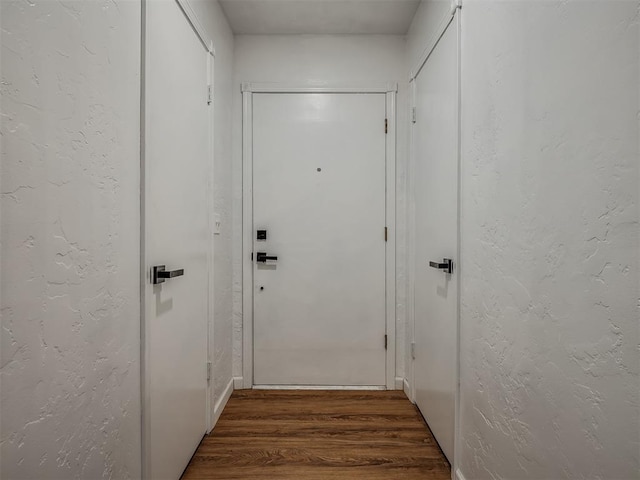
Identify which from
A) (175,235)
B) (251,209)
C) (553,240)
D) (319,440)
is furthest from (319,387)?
(553,240)

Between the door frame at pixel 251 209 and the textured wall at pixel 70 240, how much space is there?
1434 mm

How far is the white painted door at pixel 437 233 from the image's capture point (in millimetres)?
1854

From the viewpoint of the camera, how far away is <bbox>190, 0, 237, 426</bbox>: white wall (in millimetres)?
2326

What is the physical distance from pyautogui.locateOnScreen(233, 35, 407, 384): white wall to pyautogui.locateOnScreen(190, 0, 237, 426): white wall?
0.10 m

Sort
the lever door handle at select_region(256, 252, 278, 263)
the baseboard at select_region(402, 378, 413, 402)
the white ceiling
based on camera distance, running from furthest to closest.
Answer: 1. the lever door handle at select_region(256, 252, 278, 263)
2. the baseboard at select_region(402, 378, 413, 402)
3. the white ceiling

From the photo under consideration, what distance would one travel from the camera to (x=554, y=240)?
3.38 ft

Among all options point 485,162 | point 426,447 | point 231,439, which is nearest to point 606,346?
point 485,162

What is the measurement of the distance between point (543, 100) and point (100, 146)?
126cm

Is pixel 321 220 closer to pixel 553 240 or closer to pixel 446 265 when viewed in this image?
pixel 446 265

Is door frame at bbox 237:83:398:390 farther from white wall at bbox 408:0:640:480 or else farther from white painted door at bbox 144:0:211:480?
white wall at bbox 408:0:640:480

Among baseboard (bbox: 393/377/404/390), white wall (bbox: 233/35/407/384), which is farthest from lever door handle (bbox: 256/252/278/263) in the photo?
baseboard (bbox: 393/377/404/390)

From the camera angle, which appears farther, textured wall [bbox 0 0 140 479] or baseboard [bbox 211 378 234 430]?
baseboard [bbox 211 378 234 430]

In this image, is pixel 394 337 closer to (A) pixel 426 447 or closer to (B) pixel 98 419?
(A) pixel 426 447

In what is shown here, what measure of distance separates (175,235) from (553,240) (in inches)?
55.7
